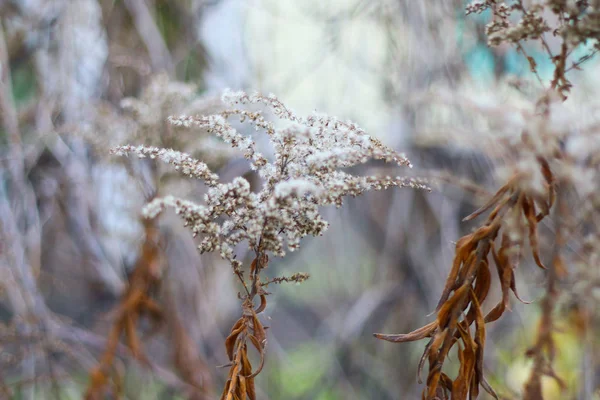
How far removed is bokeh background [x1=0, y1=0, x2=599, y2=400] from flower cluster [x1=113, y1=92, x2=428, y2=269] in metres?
1.07

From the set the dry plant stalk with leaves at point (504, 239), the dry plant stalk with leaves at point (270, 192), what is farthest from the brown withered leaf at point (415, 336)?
the dry plant stalk with leaves at point (270, 192)

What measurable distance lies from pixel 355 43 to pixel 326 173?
4.80ft

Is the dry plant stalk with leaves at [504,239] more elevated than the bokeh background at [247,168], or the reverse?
the bokeh background at [247,168]

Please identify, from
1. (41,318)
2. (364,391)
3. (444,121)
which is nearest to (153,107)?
(41,318)

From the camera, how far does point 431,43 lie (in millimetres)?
1754

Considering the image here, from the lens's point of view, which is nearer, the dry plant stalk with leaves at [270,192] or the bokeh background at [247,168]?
the dry plant stalk with leaves at [270,192]

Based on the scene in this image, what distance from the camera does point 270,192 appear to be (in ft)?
1.78

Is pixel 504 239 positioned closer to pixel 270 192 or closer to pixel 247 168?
pixel 270 192

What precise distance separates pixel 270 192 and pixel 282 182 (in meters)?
0.05

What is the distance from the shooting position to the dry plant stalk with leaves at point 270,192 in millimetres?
494

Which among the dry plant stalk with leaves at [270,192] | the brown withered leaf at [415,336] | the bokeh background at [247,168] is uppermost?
the bokeh background at [247,168]

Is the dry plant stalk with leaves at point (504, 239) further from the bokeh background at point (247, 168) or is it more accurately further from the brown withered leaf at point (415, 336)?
the bokeh background at point (247, 168)

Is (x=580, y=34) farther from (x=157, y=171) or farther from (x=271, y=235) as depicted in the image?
(x=157, y=171)

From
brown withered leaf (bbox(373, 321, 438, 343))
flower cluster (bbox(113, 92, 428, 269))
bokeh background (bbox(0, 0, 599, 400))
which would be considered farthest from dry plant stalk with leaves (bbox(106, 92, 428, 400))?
bokeh background (bbox(0, 0, 599, 400))
